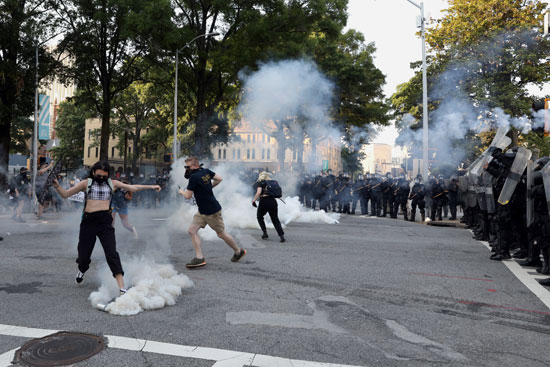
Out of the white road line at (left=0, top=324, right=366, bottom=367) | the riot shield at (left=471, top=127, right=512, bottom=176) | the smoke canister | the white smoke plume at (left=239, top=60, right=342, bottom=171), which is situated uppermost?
the white smoke plume at (left=239, top=60, right=342, bottom=171)

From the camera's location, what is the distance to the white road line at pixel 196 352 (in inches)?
128

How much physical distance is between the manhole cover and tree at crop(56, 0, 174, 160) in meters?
16.3

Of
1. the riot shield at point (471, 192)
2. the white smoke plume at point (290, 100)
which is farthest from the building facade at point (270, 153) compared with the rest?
the riot shield at point (471, 192)

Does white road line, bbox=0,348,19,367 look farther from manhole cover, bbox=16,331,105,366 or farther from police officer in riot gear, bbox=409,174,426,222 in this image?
police officer in riot gear, bbox=409,174,426,222

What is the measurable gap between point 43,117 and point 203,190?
1755 centimetres

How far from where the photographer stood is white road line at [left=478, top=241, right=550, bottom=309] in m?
5.32

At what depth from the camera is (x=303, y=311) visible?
15.0 feet

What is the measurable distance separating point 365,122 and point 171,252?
20394 millimetres

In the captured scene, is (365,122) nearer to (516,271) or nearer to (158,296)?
(516,271)

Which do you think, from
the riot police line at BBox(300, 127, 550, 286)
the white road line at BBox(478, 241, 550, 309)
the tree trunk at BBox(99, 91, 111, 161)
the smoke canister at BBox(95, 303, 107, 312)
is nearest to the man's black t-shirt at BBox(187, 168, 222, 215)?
the smoke canister at BBox(95, 303, 107, 312)

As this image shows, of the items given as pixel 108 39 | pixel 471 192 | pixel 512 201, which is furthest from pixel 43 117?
pixel 512 201

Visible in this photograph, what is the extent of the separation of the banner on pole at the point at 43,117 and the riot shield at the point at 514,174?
65.2ft

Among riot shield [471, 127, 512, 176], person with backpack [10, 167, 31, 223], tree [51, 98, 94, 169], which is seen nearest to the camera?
riot shield [471, 127, 512, 176]

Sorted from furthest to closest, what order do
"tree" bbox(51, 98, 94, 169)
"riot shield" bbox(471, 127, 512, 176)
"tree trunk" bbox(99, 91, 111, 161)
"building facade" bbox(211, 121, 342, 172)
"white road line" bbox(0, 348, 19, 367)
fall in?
"tree" bbox(51, 98, 94, 169), "building facade" bbox(211, 121, 342, 172), "tree trunk" bbox(99, 91, 111, 161), "riot shield" bbox(471, 127, 512, 176), "white road line" bbox(0, 348, 19, 367)
